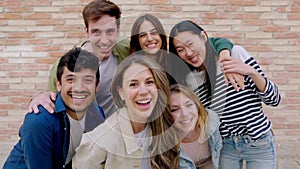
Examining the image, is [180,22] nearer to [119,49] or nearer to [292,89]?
[119,49]

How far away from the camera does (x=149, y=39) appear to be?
2.12 metres

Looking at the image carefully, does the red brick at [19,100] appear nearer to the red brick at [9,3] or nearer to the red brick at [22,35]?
the red brick at [22,35]

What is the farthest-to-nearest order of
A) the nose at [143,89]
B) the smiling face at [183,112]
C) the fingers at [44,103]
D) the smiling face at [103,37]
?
the smiling face at [103,37]
the smiling face at [183,112]
the fingers at [44,103]
the nose at [143,89]

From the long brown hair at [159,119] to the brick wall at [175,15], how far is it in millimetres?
2072

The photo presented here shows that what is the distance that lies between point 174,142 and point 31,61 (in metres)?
2.39

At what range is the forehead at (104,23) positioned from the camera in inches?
86.8

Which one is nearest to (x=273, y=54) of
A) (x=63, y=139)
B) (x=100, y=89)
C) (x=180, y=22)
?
(x=180, y=22)

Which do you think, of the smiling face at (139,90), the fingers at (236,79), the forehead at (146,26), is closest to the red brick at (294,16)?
the fingers at (236,79)

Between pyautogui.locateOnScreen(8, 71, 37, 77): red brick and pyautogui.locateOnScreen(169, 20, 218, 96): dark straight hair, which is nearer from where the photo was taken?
pyautogui.locateOnScreen(169, 20, 218, 96): dark straight hair

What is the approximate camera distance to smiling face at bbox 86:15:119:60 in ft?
7.19

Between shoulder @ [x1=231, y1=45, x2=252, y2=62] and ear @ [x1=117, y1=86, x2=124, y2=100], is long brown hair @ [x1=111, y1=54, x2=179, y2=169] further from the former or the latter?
shoulder @ [x1=231, y1=45, x2=252, y2=62]

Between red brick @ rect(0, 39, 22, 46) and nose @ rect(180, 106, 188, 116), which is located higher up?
red brick @ rect(0, 39, 22, 46)

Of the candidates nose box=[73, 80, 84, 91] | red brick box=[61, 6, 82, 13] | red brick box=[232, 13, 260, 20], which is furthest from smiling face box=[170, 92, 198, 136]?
red brick box=[61, 6, 82, 13]

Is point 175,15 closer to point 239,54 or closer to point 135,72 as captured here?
point 239,54
